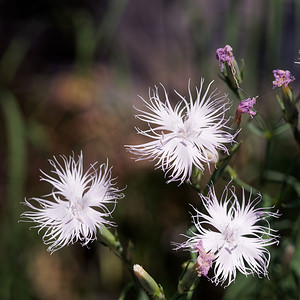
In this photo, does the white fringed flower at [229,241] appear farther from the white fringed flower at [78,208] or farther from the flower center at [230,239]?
the white fringed flower at [78,208]

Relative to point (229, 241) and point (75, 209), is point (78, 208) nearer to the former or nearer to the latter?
point (75, 209)

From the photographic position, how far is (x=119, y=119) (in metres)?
1.59

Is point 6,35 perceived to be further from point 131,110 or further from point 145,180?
point 145,180

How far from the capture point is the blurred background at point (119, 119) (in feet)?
3.92

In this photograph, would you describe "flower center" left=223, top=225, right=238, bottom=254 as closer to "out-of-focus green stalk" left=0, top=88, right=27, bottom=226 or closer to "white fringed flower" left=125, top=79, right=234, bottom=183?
"white fringed flower" left=125, top=79, right=234, bottom=183

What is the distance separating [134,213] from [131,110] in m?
0.43

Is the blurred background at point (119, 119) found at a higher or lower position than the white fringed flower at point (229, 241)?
lower

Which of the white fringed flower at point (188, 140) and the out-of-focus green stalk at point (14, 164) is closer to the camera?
the white fringed flower at point (188, 140)

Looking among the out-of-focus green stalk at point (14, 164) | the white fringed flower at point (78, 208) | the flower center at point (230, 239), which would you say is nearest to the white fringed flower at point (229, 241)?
the flower center at point (230, 239)

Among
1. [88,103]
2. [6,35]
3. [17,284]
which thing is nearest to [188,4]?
[88,103]

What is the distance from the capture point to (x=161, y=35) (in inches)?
84.6

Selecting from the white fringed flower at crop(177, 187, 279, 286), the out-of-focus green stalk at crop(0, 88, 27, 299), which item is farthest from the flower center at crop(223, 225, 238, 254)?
the out-of-focus green stalk at crop(0, 88, 27, 299)

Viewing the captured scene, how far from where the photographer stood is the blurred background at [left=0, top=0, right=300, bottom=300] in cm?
120

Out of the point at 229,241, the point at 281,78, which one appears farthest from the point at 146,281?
the point at 281,78
